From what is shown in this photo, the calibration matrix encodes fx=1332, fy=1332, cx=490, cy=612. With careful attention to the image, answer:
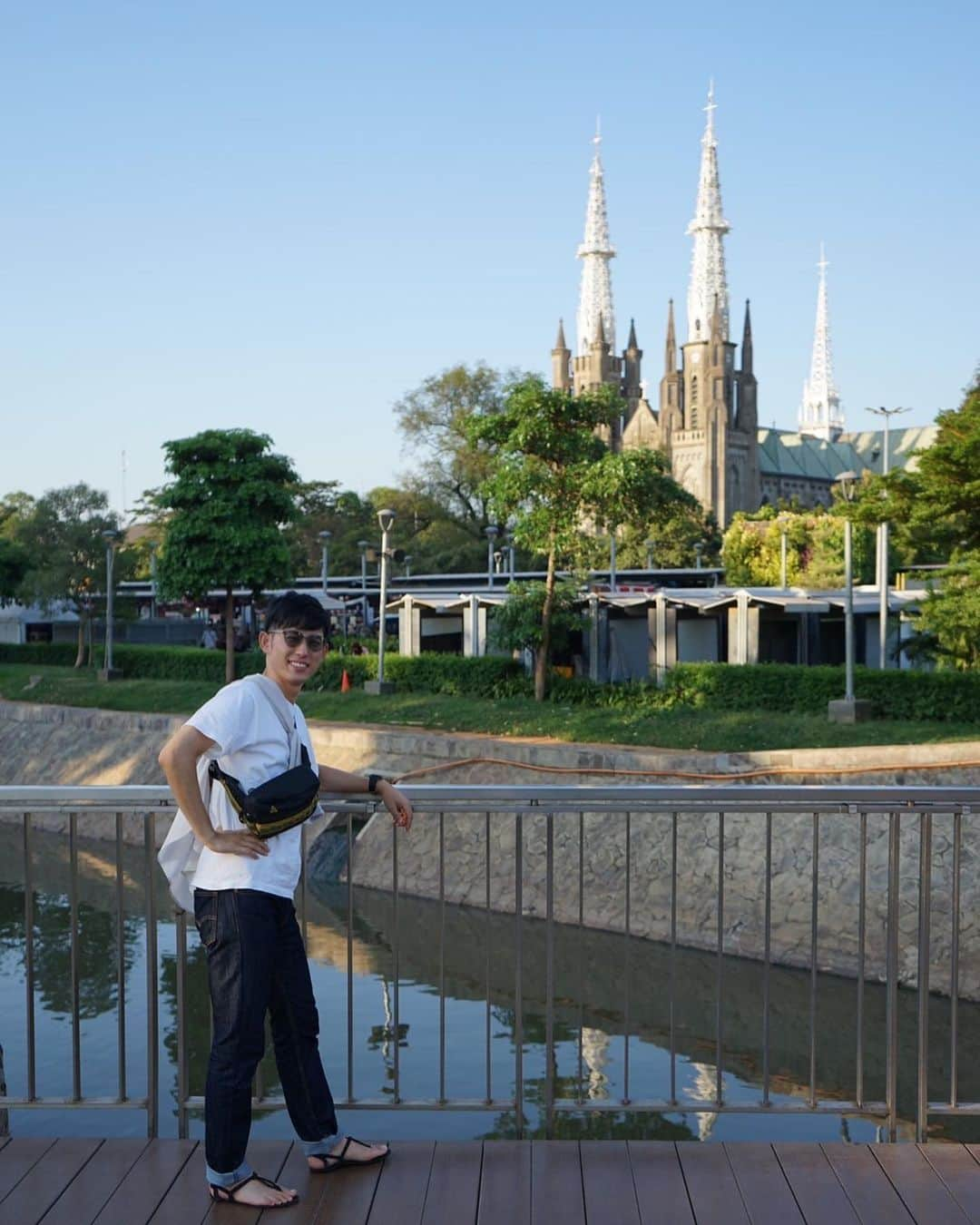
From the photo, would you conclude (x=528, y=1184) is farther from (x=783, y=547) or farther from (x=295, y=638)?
(x=783, y=547)

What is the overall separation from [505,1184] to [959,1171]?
146cm

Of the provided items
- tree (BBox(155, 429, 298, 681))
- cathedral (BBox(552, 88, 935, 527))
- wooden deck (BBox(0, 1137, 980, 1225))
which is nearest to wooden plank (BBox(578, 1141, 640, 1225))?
wooden deck (BBox(0, 1137, 980, 1225))

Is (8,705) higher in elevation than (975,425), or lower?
lower

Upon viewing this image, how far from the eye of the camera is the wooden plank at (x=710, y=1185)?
13.0ft

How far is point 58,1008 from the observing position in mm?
12406

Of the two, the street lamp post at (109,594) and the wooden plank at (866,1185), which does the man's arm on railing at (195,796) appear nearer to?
the wooden plank at (866,1185)

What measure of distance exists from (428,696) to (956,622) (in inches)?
436

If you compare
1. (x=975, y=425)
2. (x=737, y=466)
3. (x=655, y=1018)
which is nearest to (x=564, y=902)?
(x=655, y=1018)

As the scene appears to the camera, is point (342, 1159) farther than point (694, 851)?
No

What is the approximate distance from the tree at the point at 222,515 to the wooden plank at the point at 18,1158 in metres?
31.4

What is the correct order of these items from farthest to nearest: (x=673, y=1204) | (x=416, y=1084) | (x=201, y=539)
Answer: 1. (x=201, y=539)
2. (x=416, y=1084)
3. (x=673, y=1204)

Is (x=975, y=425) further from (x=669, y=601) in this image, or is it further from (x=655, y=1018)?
(x=655, y=1018)

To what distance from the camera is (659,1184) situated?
13.7ft

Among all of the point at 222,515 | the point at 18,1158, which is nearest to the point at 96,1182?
the point at 18,1158
